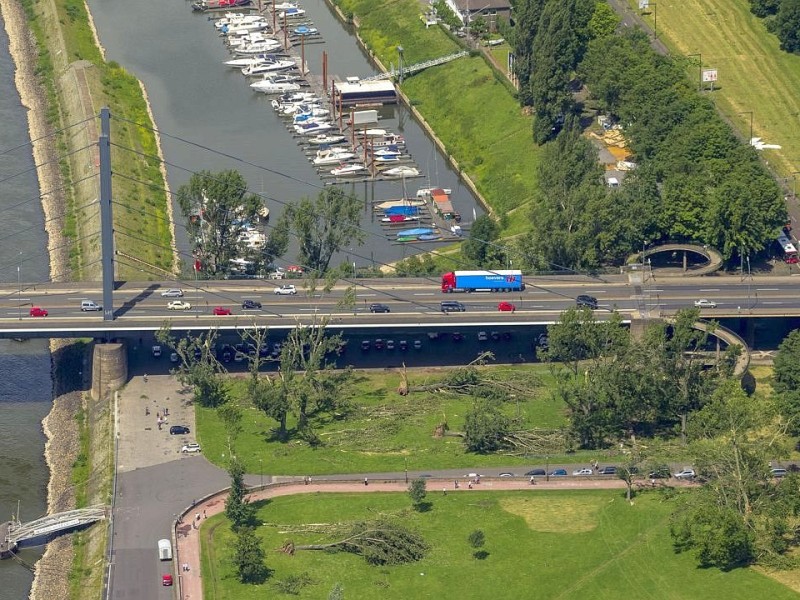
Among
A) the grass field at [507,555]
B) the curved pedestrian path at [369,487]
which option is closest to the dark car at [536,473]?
the curved pedestrian path at [369,487]

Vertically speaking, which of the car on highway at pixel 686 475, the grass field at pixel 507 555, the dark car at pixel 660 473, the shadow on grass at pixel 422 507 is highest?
the dark car at pixel 660 473

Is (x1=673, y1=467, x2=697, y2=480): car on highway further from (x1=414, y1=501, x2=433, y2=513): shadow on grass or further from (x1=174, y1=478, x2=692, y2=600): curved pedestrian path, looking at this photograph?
(x1=414, y1=501, x2=433, y2=513): shadow on grass

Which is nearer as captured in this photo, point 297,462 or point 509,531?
point 509,531

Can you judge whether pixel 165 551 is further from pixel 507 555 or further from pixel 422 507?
pixel 507 555

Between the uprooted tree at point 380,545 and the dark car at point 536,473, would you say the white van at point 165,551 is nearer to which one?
the uprooted tree at point 380,545

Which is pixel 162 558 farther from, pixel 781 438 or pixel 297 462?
pixel 781 438

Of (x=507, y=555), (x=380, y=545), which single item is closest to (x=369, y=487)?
(x=380, y=545)

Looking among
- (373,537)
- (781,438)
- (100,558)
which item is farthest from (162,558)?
(781,438)
